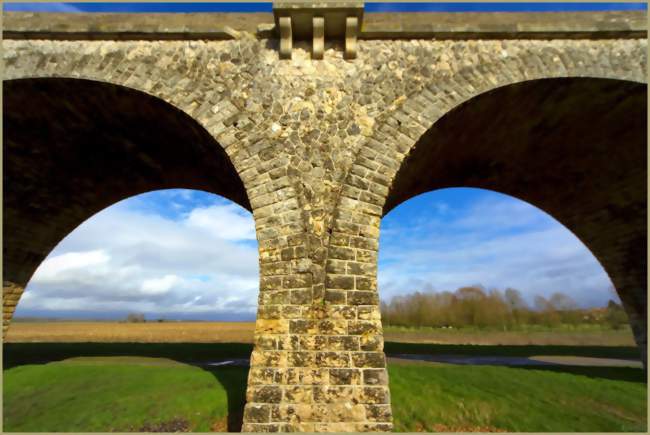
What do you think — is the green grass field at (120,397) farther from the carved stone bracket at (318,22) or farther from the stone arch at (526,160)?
the carved stone bracket at (318,22)

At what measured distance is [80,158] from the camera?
8594 millimetres

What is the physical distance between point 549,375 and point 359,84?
960 centimetres

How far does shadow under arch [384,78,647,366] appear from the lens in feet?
22.3

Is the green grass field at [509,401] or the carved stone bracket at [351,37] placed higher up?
the carved stone bracket at [351,37]

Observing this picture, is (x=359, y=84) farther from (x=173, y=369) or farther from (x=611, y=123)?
(x=173, y=369)

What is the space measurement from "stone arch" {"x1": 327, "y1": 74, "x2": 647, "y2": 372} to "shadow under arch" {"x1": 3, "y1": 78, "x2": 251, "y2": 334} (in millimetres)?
2646

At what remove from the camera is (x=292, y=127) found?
6320 millimetres

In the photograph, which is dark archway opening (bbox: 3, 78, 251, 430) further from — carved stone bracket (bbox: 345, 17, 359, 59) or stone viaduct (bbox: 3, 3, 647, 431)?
carved stone bracket (bbox: 345, 17, 359, 59)

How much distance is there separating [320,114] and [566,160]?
6.29 metres

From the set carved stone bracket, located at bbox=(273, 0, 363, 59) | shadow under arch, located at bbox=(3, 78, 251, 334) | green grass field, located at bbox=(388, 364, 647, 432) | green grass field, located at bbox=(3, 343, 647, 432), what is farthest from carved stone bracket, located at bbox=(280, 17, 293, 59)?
green grass field, located at bbox=(388, 364, 647, 432)

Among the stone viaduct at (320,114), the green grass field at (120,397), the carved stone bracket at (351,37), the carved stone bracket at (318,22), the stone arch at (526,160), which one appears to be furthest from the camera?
the green grass field at (120,397)

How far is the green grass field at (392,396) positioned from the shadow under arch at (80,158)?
330 cm

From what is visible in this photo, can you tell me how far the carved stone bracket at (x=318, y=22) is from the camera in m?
6.36

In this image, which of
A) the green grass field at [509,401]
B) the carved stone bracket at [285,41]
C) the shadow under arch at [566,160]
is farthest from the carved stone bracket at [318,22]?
the green grass field at [509,401]
